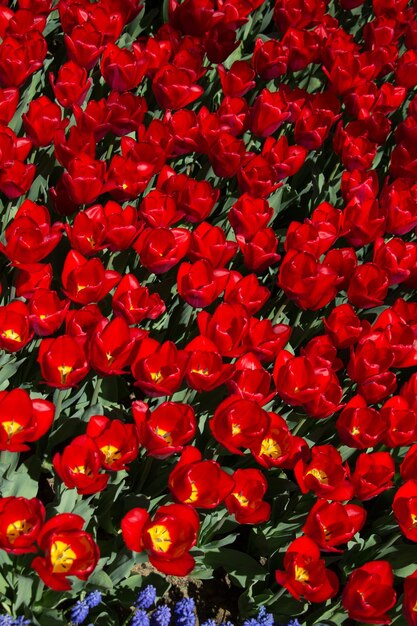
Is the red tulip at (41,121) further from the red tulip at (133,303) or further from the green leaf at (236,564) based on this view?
the green leaf at (236,564)

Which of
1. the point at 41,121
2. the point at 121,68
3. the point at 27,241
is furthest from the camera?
the point at 121,68

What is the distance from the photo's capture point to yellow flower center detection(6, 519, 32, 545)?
1543 mm

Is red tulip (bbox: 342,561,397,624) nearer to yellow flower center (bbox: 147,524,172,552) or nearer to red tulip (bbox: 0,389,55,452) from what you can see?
yellow flower center (bbox: 147,524,172,552)

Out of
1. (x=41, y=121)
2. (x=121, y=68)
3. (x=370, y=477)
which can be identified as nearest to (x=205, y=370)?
(x=370, y=477)

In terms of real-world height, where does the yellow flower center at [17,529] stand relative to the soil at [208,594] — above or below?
above

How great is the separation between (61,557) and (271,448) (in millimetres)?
602

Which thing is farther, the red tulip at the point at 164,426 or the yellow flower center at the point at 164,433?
the yellow flower center at the point at 164,433

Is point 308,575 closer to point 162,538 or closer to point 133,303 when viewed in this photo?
point 162,538

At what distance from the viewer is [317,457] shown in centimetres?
183

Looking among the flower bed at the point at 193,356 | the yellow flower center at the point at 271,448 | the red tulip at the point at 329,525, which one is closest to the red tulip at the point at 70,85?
the flower bed at the point at 193,356

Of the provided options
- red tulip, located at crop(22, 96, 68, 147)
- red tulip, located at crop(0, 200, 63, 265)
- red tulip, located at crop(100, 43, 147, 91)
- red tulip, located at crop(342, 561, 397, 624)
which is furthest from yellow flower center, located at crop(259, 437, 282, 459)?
red tulip, located at crop(100, 43, 147, 91)

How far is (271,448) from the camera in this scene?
188 centimetres

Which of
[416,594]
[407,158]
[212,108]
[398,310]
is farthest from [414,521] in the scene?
[212,108]

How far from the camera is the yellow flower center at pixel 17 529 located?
154 cm
